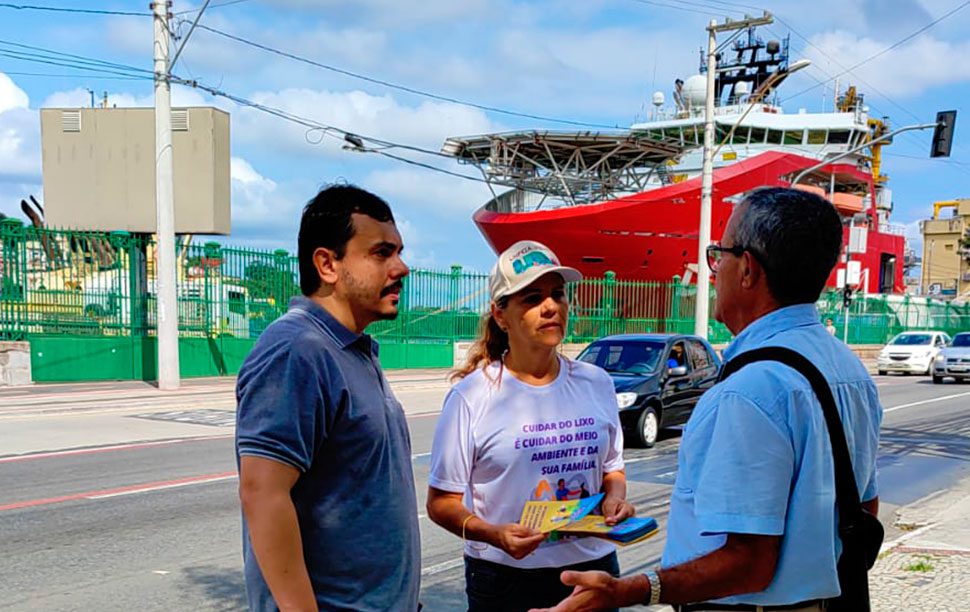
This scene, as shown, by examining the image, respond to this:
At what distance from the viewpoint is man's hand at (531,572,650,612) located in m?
Answer: 1.84

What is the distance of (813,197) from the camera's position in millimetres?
2010

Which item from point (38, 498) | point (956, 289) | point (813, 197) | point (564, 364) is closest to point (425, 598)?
point (564, 364)

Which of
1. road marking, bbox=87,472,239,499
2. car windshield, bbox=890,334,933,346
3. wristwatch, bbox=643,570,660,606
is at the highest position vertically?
wristwatch, bbox=643,570,660,606

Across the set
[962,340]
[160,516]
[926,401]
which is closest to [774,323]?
[160,516]

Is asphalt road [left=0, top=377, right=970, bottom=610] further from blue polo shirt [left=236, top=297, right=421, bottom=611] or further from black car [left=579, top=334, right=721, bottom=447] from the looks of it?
blue polo shirt [left=236, top=297, right=421, bottom=611]

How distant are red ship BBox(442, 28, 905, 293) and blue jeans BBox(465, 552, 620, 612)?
1045 inches

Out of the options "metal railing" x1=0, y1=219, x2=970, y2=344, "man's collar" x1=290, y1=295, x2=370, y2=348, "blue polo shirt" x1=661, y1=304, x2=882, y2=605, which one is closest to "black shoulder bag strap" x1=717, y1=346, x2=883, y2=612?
"blue polo shirt" x1=661, y1=304, x2=882, y2=605

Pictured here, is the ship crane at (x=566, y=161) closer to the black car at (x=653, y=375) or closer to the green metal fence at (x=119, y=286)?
the green metal fence at (x=119, y=286)

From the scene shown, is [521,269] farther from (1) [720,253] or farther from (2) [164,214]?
(2) [164,214]

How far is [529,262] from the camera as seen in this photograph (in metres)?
2.99

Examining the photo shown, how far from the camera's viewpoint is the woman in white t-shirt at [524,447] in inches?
111

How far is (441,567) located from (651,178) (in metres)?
34.9

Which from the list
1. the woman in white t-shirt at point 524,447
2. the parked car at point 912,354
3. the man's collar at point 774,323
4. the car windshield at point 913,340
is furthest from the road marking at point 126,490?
the car windshield at point 913,340

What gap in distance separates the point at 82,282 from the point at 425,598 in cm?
1465
